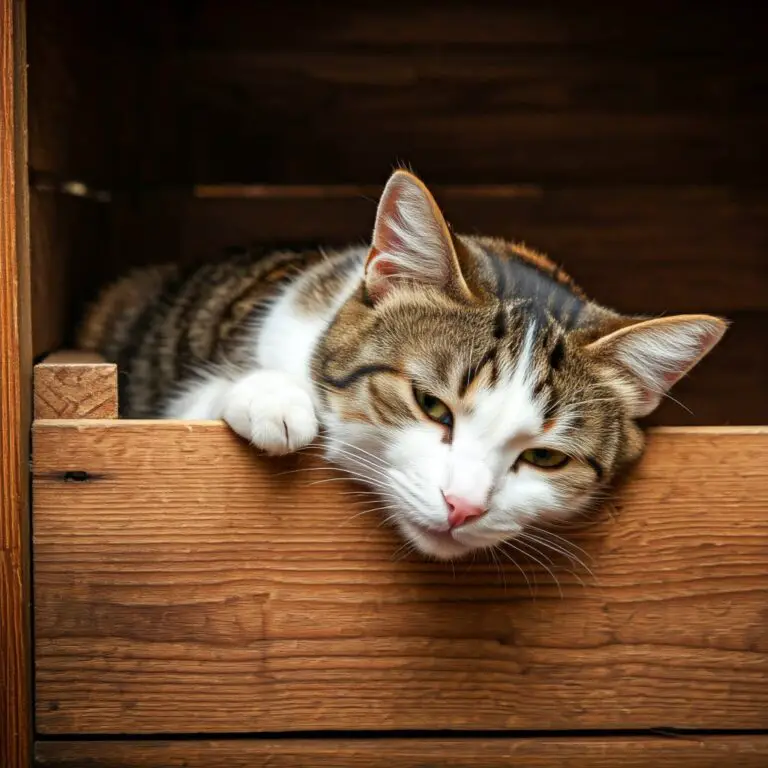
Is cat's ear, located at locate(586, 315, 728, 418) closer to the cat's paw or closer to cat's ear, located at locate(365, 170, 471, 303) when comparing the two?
cat's ear, located at locate(365, 170, 471, 303)

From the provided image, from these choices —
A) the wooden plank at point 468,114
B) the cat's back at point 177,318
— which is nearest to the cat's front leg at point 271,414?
the cat's back at point 177,318

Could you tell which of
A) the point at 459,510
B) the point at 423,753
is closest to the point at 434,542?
the point at 459,510

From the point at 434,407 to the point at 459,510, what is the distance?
15 cm

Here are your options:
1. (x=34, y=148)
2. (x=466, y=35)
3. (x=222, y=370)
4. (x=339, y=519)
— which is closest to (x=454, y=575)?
(x=339, y=519)

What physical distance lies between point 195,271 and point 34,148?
52cm

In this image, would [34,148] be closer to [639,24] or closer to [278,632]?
[278,632]

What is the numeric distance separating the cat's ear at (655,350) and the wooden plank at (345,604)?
66mm

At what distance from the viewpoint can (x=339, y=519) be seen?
113cm

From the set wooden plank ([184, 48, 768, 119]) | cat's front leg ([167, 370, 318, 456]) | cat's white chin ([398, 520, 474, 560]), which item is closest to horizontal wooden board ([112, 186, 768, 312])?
wooden plank ([184, 48, 768, 119])

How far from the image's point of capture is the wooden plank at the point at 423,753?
115 centimetres

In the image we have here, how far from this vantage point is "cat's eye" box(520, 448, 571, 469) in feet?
3.64

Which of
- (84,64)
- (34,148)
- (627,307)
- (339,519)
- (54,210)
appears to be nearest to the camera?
(339,519)

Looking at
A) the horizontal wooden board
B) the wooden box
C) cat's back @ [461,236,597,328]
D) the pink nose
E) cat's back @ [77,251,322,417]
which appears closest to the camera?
the pink nose

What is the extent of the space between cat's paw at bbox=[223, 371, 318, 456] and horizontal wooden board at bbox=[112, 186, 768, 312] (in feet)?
3.24
